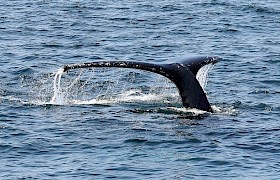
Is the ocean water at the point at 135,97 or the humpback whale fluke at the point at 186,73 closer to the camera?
the ocean water at the point at 135,97

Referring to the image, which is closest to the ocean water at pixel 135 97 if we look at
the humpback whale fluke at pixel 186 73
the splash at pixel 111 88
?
the splash at pixel 111 88

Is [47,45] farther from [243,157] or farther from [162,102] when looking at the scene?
[243,157]

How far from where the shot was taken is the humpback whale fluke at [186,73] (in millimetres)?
19652

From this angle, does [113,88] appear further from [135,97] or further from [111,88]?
[135,97]

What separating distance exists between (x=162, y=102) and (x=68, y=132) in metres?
3.66

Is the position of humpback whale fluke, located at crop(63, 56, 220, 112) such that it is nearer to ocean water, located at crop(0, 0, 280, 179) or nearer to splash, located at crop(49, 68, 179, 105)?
ocean water, located at crop(0, 0, 280, 179)

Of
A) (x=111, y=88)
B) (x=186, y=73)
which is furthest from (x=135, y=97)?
(x=186, y=73)

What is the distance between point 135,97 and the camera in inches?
933

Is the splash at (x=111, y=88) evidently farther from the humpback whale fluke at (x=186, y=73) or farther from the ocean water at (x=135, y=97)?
the humpback whale fluke at (x=186, y=73)

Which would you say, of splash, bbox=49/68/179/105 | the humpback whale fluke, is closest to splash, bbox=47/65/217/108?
splash, bbox=49/68/179/105

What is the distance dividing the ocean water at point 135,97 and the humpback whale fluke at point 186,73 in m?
0.27

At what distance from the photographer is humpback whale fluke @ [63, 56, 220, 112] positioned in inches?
774

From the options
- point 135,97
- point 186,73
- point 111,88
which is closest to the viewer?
point 186,73

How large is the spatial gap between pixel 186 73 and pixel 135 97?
154 inches
